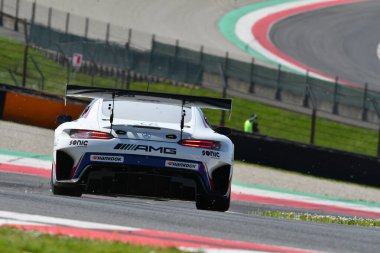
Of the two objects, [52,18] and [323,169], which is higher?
[52,18]

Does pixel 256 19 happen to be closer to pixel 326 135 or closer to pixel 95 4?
pixel 95 4

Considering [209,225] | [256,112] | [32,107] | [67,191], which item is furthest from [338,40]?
[209,225]

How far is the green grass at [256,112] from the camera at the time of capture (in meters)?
30.1

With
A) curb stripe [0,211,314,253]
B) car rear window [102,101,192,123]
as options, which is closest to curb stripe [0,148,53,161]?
car rear window [102,101,192,123]

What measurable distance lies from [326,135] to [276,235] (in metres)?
21.9

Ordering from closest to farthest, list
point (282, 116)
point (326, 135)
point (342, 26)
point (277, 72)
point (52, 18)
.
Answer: point (326, 135) → point (282, 116) → point (277, 72) → point (52, 18) → point (342, 26)

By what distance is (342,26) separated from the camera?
2190 inches

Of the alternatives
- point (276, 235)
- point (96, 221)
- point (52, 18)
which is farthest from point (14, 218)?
point (52, 18)

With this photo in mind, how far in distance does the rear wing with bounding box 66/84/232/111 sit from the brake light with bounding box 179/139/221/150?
36 centimetres

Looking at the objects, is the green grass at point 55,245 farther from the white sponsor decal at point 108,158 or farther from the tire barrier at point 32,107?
the tire barrier at point 32,107

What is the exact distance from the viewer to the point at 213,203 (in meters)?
11.5

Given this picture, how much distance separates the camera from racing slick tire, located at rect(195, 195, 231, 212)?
11.4 meters

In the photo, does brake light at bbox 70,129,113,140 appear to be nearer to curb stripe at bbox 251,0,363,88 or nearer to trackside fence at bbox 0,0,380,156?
trackside fence at bbox 0,0,380,156

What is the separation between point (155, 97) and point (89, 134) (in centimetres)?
75
